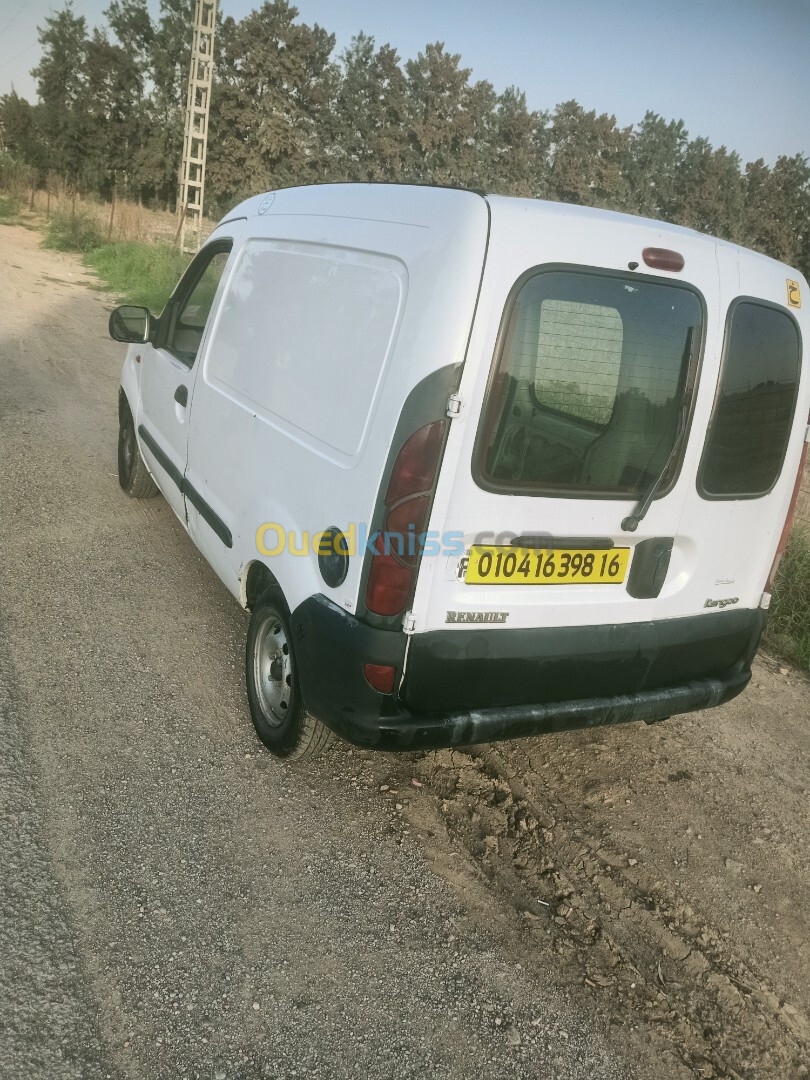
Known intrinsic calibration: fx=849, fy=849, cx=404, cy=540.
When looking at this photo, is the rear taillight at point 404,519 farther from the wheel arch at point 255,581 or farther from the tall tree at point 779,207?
the tall tree at point 779,207

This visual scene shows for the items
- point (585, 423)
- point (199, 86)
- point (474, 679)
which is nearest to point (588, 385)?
point (585, 423)

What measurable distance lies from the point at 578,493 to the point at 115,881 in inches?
73.6

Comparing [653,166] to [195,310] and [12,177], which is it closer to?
[12,177]

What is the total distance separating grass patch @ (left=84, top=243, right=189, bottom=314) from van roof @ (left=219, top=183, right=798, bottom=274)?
1178 cm

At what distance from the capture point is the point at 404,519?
2.53 metres

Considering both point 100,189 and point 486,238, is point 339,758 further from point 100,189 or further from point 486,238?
point 100,189

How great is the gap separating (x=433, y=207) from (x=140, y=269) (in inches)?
630

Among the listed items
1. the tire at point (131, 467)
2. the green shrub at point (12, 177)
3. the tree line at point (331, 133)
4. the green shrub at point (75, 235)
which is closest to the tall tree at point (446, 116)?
the tree line at point (331, 133)

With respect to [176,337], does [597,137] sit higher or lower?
higher

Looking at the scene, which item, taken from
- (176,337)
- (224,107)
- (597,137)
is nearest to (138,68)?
(224,107)

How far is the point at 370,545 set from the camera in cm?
259

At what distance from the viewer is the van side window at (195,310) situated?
4.21m

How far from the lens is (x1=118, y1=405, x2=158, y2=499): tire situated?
5.63 metres

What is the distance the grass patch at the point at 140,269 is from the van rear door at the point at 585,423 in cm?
1274
